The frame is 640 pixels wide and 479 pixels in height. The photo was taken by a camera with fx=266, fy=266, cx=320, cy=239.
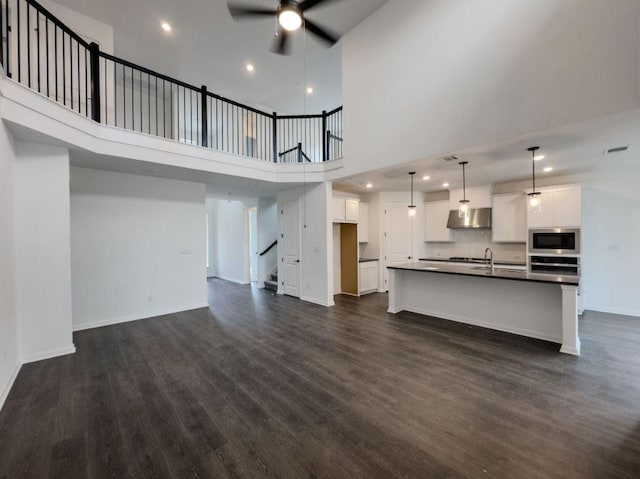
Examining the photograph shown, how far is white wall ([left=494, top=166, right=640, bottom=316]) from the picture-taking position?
496 centimetres

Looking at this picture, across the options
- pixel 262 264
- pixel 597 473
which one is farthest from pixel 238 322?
pixel 597 473

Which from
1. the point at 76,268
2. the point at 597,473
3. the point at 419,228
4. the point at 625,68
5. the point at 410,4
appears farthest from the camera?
the point at 419,228

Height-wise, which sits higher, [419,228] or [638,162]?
[638,162]

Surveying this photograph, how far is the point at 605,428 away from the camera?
6.86ft

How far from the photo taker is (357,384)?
2760 mm

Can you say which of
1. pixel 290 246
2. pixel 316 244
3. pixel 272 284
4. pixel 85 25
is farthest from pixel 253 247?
pixel 85 25

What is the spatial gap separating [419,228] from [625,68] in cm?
511

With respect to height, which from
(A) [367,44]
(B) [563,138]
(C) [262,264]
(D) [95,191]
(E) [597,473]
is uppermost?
(A) [367,44]

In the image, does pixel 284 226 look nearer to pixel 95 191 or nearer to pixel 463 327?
pixel 95 191

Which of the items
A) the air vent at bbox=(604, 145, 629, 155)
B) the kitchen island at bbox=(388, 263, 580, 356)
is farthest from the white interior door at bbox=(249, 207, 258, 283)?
the air vent at bbox=(604, 145, 629, 155)

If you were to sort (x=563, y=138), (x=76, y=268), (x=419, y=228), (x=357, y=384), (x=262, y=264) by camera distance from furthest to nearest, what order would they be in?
(x=262, y=264) < (x=419, y=228) < (x=76, y=268) < (x=563, y=138) < (x=357, y=384)

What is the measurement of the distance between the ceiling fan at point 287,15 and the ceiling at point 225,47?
624mm

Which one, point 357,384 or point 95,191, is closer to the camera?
point 357,384

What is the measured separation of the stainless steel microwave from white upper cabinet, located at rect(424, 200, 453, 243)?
1.88 m
